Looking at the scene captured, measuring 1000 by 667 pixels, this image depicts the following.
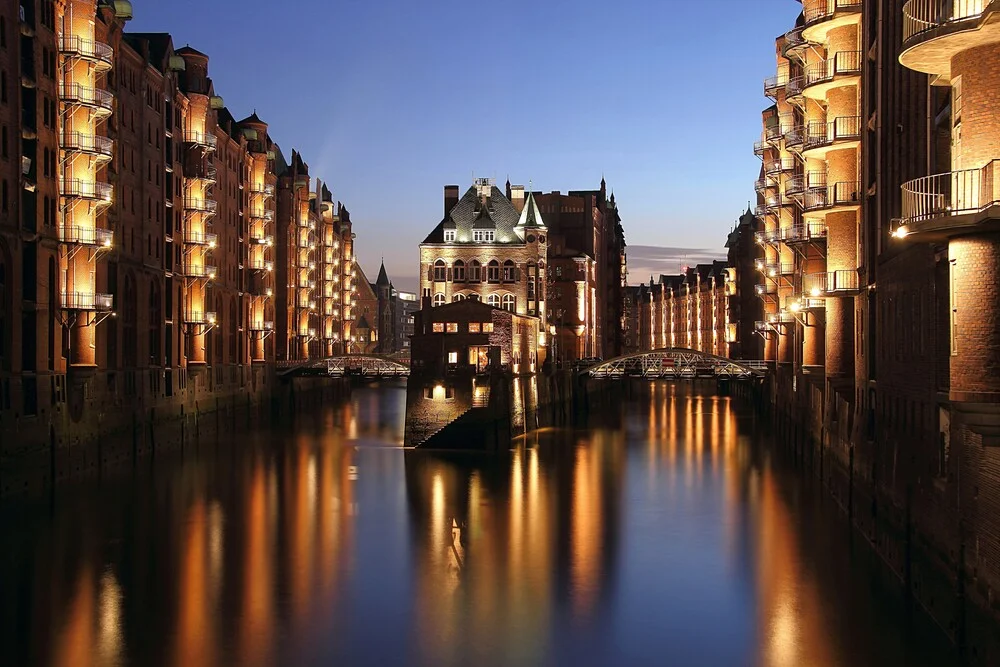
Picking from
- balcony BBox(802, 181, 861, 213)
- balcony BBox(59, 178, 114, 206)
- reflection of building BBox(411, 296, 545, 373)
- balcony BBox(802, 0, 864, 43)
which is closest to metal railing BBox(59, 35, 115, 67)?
balcony BBox(59, 178, 114, 206)

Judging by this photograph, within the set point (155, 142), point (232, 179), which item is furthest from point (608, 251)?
point (155, 142)

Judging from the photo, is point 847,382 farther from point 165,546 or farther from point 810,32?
point 165,546

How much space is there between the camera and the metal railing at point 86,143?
46312 mm

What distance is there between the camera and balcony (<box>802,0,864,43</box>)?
4172 cm

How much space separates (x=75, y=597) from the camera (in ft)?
94.5

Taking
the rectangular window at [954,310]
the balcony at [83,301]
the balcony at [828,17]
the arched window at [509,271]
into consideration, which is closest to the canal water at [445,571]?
the rectangular window at [954,310]

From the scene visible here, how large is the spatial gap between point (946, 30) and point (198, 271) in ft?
174

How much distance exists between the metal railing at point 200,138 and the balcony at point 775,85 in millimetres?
32488

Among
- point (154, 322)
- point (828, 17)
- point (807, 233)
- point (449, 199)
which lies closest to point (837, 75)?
point (828, 17)

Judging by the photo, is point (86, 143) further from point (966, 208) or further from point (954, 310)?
point (966, 208)

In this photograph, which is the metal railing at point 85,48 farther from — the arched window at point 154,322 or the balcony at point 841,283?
the balcony at point 841,283

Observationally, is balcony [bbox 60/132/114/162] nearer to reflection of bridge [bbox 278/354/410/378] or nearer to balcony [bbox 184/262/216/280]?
balcony [bbox 184/262/216/280]

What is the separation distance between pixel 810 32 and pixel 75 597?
33.6m

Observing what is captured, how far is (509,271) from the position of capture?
90438 millimetres
